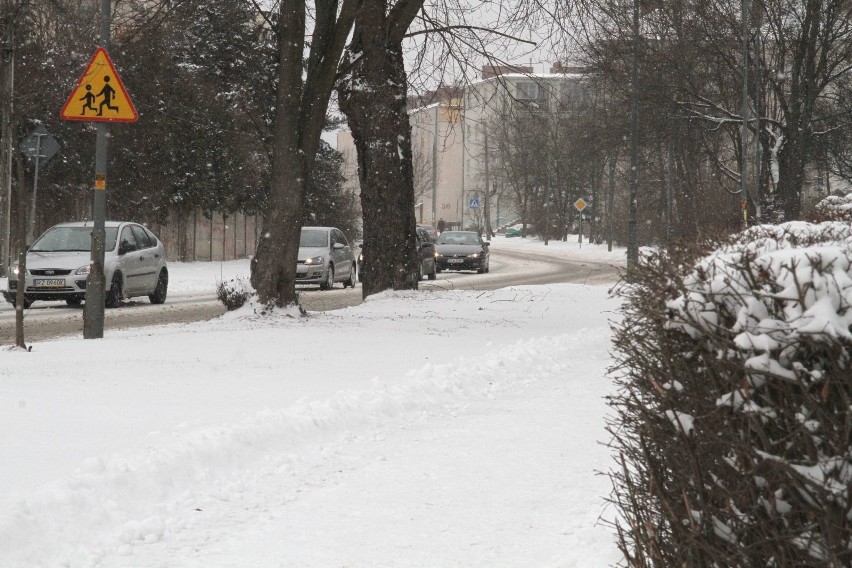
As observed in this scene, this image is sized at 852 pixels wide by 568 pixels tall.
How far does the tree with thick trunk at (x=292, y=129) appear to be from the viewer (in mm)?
14906

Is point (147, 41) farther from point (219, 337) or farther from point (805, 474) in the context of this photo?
point (805, 474)

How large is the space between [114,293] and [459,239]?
1981 cm

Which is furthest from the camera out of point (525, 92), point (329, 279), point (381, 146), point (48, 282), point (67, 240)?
point (329, 279)

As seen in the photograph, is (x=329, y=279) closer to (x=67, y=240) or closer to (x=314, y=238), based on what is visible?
(x=314, y=238)

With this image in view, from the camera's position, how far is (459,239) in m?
39.7

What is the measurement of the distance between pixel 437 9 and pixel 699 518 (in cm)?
1694

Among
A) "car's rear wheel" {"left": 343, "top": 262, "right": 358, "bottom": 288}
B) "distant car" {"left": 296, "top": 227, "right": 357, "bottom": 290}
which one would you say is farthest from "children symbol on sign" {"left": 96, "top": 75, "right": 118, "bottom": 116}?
"car's rear wheel" {"left": 343, "top": 262, "right": 358, "bottom": 288}

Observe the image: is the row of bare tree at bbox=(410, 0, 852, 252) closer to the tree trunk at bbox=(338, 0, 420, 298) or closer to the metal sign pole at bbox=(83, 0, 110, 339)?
the tree trunk at bbox=(338, 0, 420, 298)

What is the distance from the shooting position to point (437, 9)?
1897 centimetres

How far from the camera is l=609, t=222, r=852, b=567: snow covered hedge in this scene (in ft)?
7.97

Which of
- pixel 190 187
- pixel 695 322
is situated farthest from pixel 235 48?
pixel 695 322

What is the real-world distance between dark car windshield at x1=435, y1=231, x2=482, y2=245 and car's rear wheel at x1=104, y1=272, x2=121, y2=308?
19.3 metres

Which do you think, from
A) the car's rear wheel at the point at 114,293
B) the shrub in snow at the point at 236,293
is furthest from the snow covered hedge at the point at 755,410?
the car's rear wheel at the point at 114,293

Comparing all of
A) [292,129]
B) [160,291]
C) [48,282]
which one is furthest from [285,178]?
[160,291]
